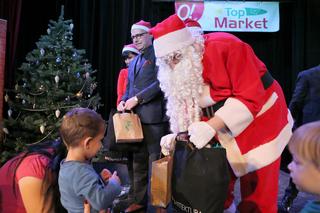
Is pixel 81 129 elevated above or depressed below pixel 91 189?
above

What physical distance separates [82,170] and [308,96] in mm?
2301

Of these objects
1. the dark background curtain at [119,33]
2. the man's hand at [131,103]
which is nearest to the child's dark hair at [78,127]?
the man's hand at [131,103]

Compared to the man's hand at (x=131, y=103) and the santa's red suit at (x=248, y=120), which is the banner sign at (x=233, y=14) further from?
the santa's red suit at (x=248, y=120)

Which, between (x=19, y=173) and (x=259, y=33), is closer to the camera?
(x=19, y=173)

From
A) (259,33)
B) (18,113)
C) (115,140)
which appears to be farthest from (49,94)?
(259,33)

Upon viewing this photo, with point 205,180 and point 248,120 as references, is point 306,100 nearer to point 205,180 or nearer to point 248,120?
point 248,120

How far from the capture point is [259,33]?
21.0ft

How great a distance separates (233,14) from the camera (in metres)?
6.16

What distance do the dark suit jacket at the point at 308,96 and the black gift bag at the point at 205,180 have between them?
1852mm

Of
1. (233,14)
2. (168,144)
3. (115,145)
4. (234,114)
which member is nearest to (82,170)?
(168,144)

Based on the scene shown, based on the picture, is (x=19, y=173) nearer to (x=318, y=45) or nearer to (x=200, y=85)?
(x=200, y=85)

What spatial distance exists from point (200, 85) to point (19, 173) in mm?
912

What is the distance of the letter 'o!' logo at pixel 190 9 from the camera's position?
19.9 feet

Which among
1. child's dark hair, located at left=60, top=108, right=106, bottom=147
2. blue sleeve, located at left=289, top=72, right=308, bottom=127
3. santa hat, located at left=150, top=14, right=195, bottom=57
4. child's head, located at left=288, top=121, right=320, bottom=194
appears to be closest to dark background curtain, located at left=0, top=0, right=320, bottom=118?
blue sleeve, located at left=289, top=72, right=308, bottom=127
